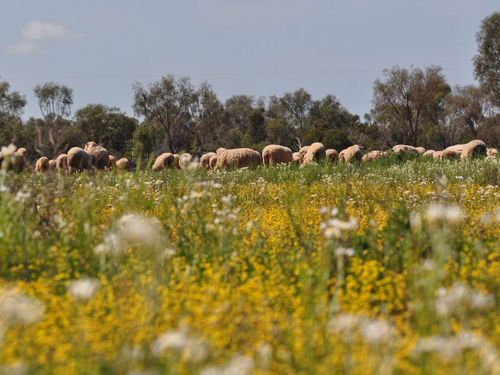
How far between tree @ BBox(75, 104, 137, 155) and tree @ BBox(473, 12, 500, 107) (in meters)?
39.3

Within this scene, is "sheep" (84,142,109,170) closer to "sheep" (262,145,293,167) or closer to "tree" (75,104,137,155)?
"sheep" (262,145,293,167)

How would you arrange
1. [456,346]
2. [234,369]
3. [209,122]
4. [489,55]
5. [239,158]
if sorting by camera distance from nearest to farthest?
[234,369], [456,346], [239,158], [489,55], [209,122]

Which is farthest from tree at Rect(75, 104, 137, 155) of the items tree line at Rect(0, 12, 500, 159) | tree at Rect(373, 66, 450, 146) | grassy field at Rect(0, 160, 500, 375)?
grassy field at Rect(0, 160, 500, 375)

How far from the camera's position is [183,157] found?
7.85 meters

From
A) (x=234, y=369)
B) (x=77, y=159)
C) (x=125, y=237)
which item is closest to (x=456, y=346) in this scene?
(x=234, y=369)

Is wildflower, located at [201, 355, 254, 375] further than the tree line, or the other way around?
the tree line

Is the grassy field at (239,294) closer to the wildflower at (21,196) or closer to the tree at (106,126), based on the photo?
the wildflower at (21,196)

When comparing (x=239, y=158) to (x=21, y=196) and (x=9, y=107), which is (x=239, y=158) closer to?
(x=21, y=196)

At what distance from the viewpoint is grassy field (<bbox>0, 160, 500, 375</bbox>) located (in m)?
3.75

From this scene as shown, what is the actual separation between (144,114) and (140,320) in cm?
6466

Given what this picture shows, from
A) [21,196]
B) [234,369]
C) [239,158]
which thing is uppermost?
[239,158]

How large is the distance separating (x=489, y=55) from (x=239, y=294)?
181 feet

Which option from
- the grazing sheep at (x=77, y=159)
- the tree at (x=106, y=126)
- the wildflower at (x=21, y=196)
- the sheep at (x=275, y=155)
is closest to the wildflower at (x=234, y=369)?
the wildflower at (x=21, y=196)

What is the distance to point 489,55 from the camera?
55719mm
